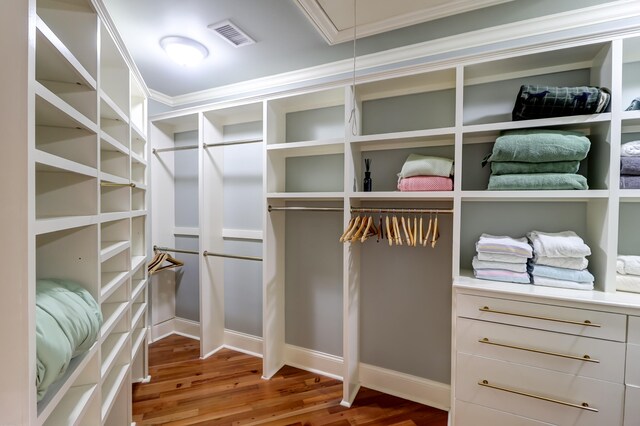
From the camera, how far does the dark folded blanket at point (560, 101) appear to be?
1375 millimetres

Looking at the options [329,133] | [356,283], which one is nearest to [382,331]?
[356,283]

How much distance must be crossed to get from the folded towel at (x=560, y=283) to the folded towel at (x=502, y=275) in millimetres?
40

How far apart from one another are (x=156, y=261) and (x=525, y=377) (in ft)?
10.1

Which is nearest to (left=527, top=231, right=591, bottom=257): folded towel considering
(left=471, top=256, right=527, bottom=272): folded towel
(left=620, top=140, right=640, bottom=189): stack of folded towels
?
(left=471, top=256, right=527, bottom=272): folded towel

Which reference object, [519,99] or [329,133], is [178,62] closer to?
[329,133]

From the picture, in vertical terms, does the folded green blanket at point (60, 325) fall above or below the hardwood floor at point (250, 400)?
above

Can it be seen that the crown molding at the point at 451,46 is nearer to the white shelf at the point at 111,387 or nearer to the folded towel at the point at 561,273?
A: the folded towel at the point at 561,273

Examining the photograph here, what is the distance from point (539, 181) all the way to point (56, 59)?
221 cm

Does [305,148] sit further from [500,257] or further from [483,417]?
[483,417]

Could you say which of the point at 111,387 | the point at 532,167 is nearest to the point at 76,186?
the point at 111,387

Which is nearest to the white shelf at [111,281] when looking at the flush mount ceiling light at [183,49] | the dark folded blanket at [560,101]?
the flush mount ceiling light at [183,49]

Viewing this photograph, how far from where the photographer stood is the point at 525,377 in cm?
142

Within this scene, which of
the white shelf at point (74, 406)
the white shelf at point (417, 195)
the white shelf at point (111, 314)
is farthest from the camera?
the white shelf at point (417, 195)

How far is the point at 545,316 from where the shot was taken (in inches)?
54.6
